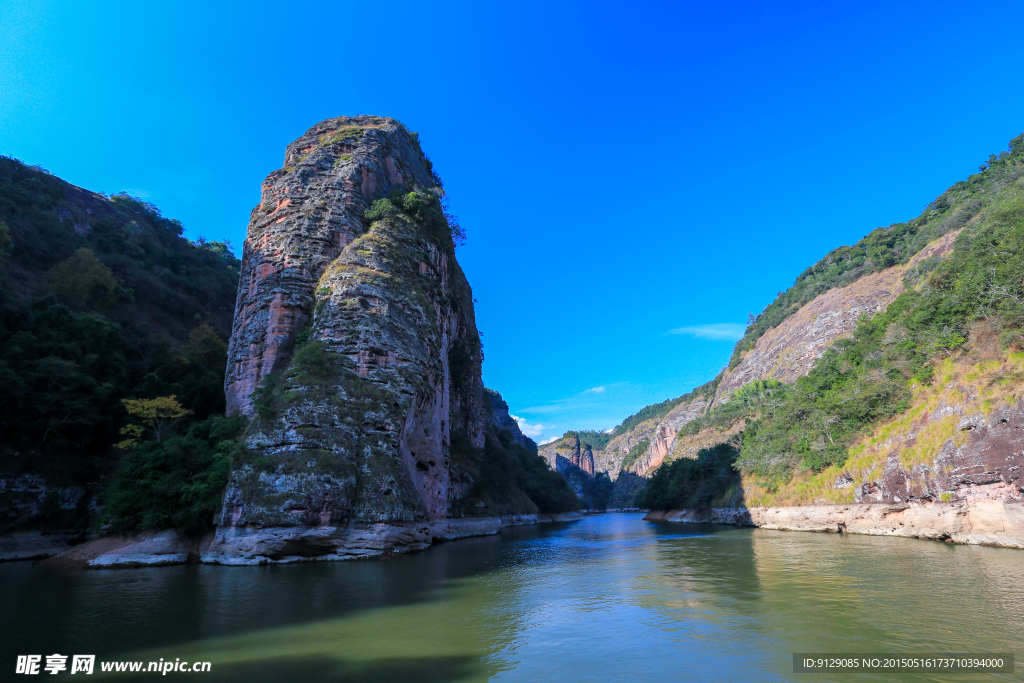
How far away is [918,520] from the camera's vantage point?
25266 millimetres

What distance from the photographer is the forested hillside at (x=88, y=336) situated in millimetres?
26047

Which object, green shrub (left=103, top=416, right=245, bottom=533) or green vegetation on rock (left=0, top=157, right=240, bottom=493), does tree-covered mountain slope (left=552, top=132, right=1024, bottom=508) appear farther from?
green vegetation on rock (left=0, top=157, right=240, bottom=493)

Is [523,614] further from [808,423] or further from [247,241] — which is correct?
[808,423]

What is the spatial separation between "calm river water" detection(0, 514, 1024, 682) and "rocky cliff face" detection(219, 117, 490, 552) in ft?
16.2

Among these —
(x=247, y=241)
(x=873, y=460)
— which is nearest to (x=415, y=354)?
(x=247, y=241)

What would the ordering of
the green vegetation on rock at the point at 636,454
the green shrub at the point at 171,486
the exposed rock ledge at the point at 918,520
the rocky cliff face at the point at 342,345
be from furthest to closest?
the green vegetation on rock at the point at 636,454, the rocky cliff face at the point at 342,345, the green shrub at the point at 171,486, the exposed rock ledge at the point at 918,520

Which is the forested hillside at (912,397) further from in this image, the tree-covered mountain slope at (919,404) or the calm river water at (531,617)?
the calm river water at (531,617)

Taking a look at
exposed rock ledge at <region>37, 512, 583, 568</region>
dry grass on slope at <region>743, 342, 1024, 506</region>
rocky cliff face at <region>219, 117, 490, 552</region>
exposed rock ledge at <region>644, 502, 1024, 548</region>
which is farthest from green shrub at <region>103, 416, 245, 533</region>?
dry grass on slope at <region>743, 342, 1024, 506</region>

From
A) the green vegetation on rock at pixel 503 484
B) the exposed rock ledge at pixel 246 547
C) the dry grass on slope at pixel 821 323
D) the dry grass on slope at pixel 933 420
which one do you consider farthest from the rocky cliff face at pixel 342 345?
the dry grass on slope at pixel 821 323

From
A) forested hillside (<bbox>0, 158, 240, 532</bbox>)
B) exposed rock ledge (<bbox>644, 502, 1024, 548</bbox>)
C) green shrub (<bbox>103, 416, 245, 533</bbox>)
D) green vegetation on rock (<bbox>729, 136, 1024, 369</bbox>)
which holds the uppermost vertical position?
green vegetation on rock (<bbox>729, 136, 1024, 369</bbox>)

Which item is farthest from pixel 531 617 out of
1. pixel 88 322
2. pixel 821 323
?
pixel 821 323

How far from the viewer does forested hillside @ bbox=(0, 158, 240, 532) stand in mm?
26047

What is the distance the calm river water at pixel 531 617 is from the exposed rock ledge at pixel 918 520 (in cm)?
232

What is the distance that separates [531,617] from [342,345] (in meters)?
21.9
